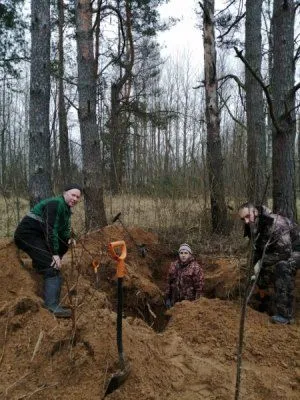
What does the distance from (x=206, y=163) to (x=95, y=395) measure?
5959 millimetres

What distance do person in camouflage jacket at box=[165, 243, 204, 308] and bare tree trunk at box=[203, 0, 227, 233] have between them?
2.35 meters

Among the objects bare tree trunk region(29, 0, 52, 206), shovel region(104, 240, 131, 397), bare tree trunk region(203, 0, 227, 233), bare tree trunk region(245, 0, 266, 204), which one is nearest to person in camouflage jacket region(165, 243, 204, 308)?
bare tree trunk region(203, 0, 227, 233)

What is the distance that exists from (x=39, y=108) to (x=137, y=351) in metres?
5.10

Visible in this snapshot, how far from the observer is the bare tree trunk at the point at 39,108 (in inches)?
277

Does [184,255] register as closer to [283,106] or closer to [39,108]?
[283,106]

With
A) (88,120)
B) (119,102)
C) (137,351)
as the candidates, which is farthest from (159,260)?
(119,102)

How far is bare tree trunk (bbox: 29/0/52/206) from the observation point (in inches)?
277

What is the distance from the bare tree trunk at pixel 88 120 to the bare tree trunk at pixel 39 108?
580mm

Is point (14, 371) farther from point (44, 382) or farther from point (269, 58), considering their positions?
point (269, 58)

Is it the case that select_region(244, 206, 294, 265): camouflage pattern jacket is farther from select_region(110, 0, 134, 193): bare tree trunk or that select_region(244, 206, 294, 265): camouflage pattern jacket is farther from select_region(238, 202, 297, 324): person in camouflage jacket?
select_region(110, 0, 134, 193): bare tree trunk

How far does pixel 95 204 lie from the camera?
7.24m

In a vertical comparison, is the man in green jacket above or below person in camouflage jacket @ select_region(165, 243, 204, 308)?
above

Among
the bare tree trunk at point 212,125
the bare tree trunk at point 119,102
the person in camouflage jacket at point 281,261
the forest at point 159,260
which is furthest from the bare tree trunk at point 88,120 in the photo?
the bare tree trunk at point 119,102

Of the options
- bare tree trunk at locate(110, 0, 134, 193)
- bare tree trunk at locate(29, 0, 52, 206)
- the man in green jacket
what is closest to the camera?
the man in green jacket
